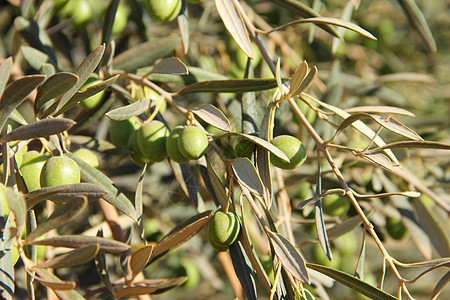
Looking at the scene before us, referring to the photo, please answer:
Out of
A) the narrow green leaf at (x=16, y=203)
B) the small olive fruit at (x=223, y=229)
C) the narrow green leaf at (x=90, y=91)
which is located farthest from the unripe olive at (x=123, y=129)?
the narrow green leaf at (x=16, y=203)

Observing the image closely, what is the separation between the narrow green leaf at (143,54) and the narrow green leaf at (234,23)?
266 mm

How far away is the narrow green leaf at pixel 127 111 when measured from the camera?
84 cm

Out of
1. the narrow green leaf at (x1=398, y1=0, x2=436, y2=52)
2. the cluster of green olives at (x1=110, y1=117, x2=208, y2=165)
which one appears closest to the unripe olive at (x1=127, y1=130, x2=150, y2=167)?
the cluster of green olives at (x1=110, y1=117, x2=208, y2=165)

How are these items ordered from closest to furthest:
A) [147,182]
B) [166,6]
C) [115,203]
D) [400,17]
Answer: [115,203]
[166,6]
[147,182]
[400,17]

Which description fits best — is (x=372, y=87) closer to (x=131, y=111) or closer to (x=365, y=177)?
(x=365, y=177)

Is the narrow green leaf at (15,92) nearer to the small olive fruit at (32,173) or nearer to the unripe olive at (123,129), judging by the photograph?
the small olive fruit at (32,173)

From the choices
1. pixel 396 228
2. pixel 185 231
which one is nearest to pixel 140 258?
pixel 185 231

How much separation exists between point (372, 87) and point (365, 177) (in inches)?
18.9

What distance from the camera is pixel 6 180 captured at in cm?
73

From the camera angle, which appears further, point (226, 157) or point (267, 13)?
point (267, 13)

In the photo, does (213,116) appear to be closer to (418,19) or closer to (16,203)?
(16,203)

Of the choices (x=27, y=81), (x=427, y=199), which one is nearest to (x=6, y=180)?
(x=27, y=81)

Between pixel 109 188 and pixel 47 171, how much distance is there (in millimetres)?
134

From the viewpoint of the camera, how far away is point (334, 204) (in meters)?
1.20
